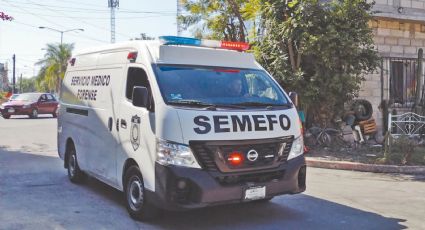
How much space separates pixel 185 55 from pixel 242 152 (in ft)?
4.84

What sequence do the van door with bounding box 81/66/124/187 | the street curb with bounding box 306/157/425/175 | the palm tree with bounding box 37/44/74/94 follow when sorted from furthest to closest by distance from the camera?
the palm tree with bounding box 37/44/74/94, the street curb with bounding box 306/157/425/175, the van door with bounding box 81/66/124/187

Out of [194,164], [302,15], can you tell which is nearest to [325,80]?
[302,15]

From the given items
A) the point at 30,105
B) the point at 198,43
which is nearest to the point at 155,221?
Answer: the point at 198,43

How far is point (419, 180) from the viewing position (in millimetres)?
8617

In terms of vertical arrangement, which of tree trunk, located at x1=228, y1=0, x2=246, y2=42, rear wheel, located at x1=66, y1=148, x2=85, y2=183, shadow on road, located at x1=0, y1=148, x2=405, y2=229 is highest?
tree trunk, located at x1=228, y1=0, x2=246, y2=42

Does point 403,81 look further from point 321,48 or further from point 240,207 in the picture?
point 240,207

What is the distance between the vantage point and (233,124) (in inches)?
201

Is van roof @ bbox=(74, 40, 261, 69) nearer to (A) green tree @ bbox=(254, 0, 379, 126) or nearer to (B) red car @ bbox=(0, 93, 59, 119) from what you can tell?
(A) green tree @ bbox=(254, 0, 379, 126)

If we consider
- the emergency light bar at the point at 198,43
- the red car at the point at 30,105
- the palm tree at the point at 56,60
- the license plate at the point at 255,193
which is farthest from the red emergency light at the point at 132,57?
the palm tree at the point at 56,60

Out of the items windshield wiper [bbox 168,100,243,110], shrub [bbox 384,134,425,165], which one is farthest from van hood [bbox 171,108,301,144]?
shrub [bbox 384,134,425,165]

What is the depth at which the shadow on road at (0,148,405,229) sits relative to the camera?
18.0 ft

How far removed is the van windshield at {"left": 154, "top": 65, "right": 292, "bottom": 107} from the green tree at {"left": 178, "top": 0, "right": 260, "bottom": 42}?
28.6 ft

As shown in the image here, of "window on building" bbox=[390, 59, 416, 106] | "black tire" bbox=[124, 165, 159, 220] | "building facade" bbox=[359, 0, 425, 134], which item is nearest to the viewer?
"black tire" bbox=[124, 165, 159, 220]

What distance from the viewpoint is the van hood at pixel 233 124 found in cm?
496
